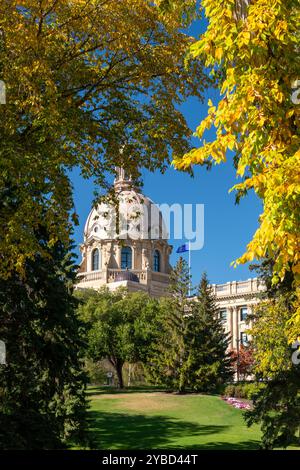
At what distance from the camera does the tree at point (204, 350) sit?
4784cm

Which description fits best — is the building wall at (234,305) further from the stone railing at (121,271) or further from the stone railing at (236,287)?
the stone railing at (121,271)

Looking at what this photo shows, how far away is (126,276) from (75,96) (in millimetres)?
89322

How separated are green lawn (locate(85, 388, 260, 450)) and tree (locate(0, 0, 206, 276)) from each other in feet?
46.7

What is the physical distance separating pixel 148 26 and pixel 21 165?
13.2ft

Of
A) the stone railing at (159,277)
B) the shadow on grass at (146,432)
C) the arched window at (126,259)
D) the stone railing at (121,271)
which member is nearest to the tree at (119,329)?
the shadow on grass at (146,432)

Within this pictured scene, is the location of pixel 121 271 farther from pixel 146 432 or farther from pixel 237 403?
pixel 146 432

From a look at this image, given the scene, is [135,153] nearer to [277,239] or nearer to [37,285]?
[277,239]

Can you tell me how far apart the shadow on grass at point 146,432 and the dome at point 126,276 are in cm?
6044

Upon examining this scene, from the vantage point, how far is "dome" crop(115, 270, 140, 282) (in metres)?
98.6

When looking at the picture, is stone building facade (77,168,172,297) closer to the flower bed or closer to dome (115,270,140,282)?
dome (115,270,140,282)

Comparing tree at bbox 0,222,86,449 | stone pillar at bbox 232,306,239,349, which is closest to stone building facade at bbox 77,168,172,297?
stone pillar at bbox 232,306,239,349

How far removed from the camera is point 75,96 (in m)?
10.7

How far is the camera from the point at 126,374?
68.1 meters

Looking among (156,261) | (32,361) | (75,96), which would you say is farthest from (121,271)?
(75,96)
